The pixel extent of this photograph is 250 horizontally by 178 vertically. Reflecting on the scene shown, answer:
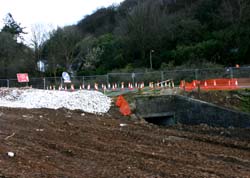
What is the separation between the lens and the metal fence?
2402cm

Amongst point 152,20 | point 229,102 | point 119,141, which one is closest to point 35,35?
point 152,20

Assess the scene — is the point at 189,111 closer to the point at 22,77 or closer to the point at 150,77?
the point at 150,77

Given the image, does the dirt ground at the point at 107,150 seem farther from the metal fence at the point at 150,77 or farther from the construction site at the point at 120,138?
the metal fence at the point at 150,77

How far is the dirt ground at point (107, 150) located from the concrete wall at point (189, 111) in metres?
0.87

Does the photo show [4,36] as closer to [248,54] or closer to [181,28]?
[181,28]

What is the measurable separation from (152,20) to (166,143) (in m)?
38.4

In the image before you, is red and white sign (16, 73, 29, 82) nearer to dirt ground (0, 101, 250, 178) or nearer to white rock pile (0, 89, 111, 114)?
white rock pile (0, 89, 111, 114)

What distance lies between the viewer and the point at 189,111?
18.0 metres

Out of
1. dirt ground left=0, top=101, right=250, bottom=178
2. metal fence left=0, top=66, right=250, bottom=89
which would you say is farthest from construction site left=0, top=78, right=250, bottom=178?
metal fence left=0, top=66, right=250, bottom=89

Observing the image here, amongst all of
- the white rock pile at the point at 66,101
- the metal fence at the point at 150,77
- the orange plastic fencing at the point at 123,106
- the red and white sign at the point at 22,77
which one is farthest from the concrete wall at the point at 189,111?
the red and white sign at the point at 22,77

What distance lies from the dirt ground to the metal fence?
9335 mm

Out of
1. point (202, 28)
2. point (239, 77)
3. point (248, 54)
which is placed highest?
point (202, 28)

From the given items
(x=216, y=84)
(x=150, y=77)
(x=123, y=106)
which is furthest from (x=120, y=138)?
(x=150, y=77)

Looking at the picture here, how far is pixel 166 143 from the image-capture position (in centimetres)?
1172
